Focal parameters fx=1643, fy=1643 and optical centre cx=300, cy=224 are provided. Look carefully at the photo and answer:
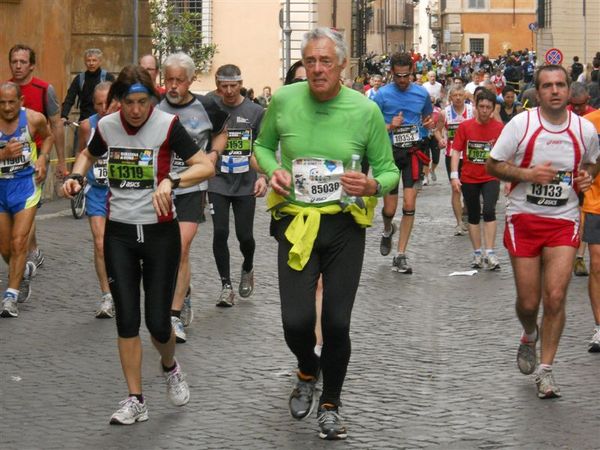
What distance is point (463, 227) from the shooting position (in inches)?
740

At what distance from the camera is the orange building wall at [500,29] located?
104m

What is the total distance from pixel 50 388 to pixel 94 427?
116 cm

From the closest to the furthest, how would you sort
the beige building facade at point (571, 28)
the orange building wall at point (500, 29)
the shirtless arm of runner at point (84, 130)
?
the shirtless arm of runner at point (84, 130)
the beige building facade at point (571, 28)
the orange building wall at point (500, 29)

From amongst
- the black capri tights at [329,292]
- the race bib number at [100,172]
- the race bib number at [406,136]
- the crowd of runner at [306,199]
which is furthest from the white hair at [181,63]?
the race bib number at [406,136]

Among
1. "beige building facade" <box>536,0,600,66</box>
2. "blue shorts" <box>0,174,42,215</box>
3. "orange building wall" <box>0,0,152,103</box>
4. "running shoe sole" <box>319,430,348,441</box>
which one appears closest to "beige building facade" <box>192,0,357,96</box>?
"beige building facade" <box>536,0,600,66</box>

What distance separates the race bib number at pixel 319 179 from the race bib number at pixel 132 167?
92 centimetres

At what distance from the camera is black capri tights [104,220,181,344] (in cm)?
831

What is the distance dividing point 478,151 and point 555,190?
21.4ft

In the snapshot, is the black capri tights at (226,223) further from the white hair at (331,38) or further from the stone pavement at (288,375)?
the white hair at (331,38)

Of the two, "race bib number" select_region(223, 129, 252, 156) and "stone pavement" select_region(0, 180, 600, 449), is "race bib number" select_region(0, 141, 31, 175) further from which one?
"race bib number" select_region(223, 129, 252, 156)

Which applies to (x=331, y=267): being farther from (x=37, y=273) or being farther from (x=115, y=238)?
(x=37, y=273)

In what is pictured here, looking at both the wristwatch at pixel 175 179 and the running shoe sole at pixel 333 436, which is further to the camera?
the wristwatch at pixel 175 179

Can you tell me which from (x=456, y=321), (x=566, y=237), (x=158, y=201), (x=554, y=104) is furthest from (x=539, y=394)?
(x=456, y=321)

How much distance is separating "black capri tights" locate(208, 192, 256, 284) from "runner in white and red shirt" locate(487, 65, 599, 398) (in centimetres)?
378
